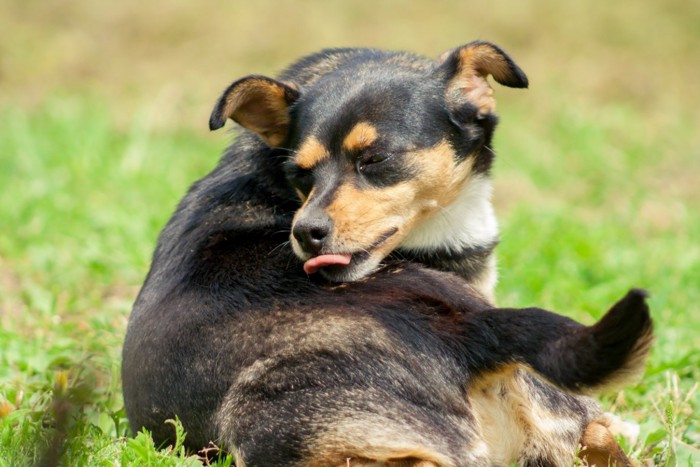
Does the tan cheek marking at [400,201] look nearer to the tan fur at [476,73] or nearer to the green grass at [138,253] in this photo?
the tan fur at [476,73]

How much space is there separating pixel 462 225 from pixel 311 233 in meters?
0.92

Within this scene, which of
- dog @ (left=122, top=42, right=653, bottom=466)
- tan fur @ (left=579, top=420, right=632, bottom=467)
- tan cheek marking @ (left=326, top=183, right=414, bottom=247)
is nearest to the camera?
dog @ (left=122, top=42, right=653, bottom=466)

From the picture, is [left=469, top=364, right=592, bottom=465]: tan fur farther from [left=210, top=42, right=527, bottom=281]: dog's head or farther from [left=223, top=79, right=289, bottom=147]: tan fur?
[left=223, top=79, right=289, bottom=147]: tan fur

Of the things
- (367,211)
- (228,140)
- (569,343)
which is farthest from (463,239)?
(228,140)

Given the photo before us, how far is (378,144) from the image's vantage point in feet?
14.3

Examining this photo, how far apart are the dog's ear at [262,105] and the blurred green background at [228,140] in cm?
137

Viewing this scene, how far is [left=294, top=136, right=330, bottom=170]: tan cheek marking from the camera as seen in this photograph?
4383 mm

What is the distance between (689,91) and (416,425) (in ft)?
35.5

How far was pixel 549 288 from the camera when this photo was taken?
654 centimetres

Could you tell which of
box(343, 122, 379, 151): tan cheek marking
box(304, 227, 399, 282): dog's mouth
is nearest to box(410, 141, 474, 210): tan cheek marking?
box(343, 122, 379, 151): tan cheek marking

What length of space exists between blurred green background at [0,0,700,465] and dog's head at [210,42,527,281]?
46.1 inches

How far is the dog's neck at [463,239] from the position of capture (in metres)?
4.58

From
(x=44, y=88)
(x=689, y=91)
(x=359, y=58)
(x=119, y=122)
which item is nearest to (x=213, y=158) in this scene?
(x=119, y=122)

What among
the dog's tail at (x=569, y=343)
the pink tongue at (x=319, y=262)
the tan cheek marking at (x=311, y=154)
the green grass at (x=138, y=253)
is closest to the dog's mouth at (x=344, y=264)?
the pink tongue at (x=319, y=262)
